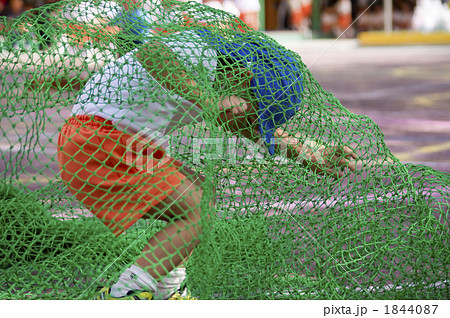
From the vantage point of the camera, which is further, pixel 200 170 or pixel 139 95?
pixel 200 170

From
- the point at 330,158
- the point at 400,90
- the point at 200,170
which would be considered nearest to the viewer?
the point at 330,158

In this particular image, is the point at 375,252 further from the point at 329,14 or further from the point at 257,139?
the point at 329,14

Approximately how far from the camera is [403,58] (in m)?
13.8

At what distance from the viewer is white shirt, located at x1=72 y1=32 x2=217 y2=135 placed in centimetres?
257

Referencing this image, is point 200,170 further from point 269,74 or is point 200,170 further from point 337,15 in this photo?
point 337,15

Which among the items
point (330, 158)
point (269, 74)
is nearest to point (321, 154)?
point (330, 158)

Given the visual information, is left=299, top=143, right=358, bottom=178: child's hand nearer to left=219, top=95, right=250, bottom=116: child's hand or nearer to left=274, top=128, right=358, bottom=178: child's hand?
left=274, top=128, right=358, bottom=178: child's hand

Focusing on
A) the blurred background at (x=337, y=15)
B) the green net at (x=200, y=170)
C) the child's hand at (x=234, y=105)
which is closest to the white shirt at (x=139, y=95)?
the green net at (x=200, y=170)

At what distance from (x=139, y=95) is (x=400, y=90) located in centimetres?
741

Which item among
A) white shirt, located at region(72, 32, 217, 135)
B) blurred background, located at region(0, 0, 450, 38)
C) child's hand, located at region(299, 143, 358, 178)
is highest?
white shirt, located at region(72, 32, 217, 135)

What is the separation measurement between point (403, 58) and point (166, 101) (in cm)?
1197

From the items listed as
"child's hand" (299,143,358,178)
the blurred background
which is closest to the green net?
"child's hand" (299,143,358,178)

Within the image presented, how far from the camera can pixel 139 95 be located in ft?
8.53

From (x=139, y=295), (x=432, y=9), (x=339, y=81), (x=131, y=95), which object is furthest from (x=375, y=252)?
(x=432, y=9)
